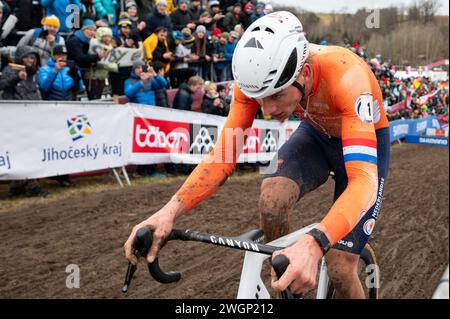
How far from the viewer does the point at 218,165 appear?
3293mm

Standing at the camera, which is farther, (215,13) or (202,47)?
(202,47)

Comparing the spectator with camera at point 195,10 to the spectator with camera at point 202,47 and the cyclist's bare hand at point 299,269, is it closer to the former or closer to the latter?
the spectator with camera at point 202,47

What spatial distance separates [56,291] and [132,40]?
5.54 metres

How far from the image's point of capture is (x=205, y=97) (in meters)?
10.9

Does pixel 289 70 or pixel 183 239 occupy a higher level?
pixel 289 70

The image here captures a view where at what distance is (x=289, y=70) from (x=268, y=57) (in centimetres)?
18

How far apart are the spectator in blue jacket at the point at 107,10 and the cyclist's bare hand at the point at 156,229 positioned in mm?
7087

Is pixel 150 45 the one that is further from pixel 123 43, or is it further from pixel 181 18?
pixel 181 18

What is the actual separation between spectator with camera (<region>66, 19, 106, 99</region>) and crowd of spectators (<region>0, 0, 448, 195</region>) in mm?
15

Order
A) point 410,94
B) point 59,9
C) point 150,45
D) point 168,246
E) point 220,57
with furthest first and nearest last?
point 410,94 < point 220,57 < point 150,45 < point 59,9 < point 168,246

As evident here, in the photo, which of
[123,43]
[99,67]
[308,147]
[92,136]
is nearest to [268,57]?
[308,147]

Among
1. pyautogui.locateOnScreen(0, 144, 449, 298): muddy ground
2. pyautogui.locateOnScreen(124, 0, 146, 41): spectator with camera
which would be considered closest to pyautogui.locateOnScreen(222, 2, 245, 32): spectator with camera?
pyautogui.locateOnScreen(124, 0, 146, 41): spectator with camera

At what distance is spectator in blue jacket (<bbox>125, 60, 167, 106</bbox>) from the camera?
30.4 ft
